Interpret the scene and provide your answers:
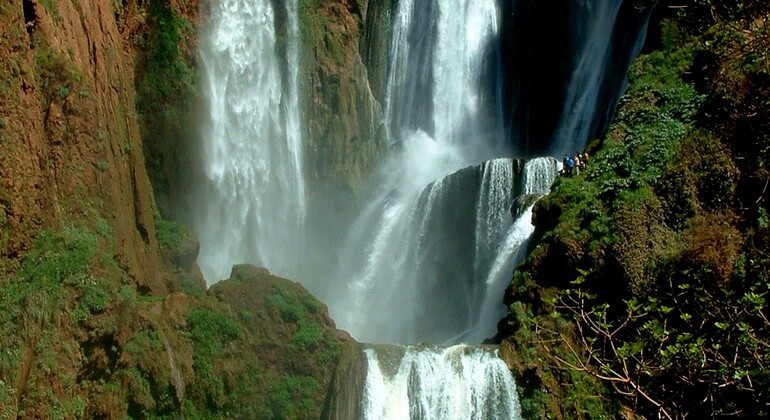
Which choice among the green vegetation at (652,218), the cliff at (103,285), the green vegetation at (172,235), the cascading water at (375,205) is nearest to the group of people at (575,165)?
the green vegetation at (652,218)

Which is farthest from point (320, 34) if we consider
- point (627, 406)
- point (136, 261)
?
point (627, 406)

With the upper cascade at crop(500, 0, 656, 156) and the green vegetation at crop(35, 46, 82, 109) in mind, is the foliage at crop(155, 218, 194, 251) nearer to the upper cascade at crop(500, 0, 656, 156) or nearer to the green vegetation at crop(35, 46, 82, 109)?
the green vegetation at crop(35, 46, 82, 109)

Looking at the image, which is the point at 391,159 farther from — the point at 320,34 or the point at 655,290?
the point at 655,290

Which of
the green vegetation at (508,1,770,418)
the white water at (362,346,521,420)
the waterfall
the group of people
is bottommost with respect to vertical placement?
the white water at (362,346,521,420)

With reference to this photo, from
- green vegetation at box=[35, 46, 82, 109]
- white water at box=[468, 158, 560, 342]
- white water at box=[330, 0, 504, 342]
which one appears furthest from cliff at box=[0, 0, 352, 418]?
white water at box=[330, 0, 504, 342]

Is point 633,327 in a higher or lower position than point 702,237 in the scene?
lower

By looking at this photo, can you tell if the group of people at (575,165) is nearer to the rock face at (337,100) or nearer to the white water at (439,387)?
the white water at (439,387)
